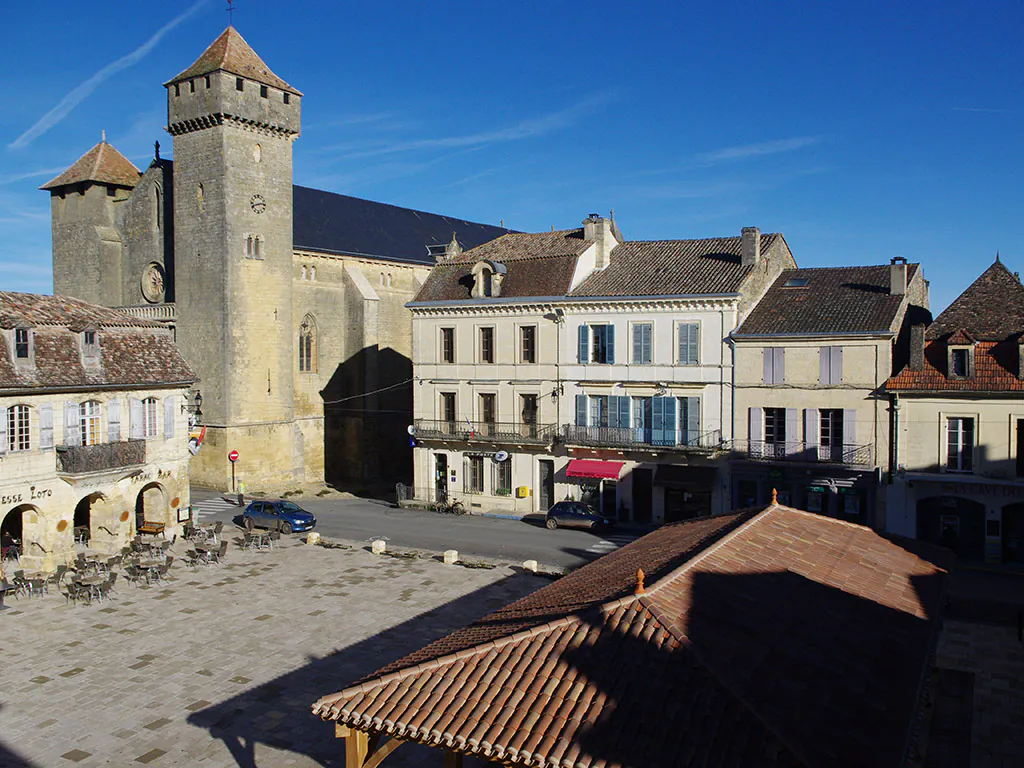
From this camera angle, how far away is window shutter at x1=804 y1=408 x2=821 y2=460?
30.6 m

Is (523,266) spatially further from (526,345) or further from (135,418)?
(135,418)

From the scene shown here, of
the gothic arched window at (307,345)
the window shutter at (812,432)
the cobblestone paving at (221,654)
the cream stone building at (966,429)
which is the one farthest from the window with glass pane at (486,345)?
the cream stone building at (966,429)

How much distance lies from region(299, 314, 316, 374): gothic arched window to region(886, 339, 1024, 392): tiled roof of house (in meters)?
30.0

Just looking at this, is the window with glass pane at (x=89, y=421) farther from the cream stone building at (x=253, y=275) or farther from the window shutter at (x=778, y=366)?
the window shutter at (x=778, y=366)

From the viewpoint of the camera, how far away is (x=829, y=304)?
31844mm

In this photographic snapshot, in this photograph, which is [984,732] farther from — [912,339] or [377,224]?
[377,224]

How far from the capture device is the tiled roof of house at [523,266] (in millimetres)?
36062

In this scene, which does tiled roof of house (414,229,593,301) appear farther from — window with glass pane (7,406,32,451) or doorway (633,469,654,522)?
window with glass pane (7,406,32,451)

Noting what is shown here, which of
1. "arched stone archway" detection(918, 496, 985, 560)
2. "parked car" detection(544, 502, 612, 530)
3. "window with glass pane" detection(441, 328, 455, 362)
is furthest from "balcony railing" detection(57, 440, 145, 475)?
"arched stone archway" detection(918, 496, 985, 560)

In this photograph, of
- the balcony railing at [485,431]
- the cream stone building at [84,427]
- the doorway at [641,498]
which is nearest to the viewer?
the cream stone building at [84,427]

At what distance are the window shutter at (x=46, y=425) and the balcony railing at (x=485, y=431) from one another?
15358 millimetres

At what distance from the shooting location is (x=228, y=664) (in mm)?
18953

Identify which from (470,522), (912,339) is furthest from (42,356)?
(912,339)

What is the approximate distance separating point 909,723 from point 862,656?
1.51 metres
